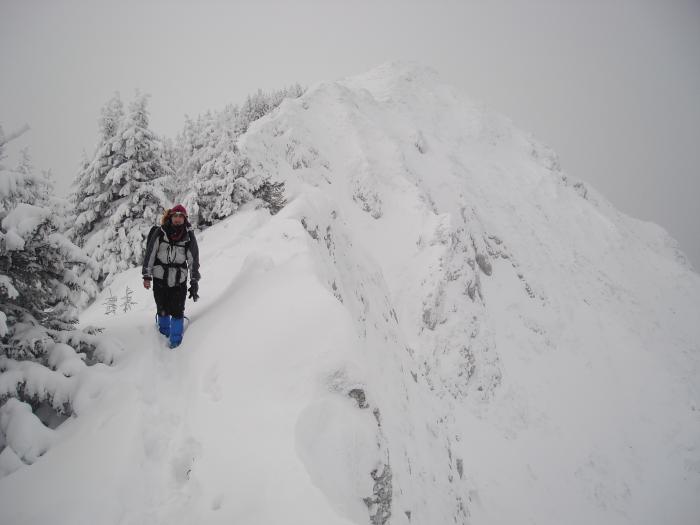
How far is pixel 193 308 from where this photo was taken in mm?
7590

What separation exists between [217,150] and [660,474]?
1289 inches

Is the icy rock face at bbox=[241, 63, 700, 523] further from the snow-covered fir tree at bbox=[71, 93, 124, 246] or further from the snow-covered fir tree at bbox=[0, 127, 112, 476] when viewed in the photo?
the snow-covered fir tree at bbox=[71, 93, 124, 246]

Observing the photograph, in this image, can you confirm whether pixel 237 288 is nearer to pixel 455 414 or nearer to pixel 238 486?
pixel 238 486

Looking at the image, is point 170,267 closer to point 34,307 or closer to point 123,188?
point 34,307

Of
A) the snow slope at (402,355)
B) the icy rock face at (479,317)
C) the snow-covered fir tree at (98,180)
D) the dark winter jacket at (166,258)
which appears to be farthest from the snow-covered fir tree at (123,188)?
the dark winter jacket at (166,258)

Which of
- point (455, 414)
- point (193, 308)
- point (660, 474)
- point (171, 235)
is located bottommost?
point (660, 474)

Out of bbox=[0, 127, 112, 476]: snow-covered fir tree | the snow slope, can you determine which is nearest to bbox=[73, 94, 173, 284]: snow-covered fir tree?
the snow slope

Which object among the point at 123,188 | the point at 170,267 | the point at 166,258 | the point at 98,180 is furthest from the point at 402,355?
the point at 98,180

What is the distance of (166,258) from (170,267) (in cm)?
18

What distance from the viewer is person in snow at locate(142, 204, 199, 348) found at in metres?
6.41

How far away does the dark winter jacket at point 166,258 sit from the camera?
6426 millimetres

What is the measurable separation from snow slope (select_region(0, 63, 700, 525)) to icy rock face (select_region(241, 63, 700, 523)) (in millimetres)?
127

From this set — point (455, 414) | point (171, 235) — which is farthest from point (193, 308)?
point (455, 414)

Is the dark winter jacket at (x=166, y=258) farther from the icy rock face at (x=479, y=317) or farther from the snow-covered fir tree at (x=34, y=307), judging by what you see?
the icy rock face at (x=479, y=317)
